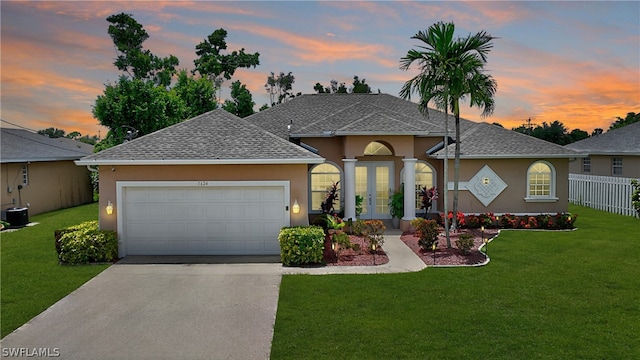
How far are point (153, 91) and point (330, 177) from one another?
16.2 meters

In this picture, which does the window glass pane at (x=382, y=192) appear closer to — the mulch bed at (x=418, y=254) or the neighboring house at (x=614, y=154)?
the mulch bed at (x=418, y=254)

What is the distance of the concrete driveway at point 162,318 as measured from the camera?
6984mm

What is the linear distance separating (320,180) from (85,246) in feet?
29.2

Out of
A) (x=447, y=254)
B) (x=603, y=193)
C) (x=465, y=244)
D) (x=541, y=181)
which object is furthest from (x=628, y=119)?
(x=447, y=254)

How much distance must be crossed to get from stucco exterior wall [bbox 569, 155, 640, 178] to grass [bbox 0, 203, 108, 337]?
25.2 metres

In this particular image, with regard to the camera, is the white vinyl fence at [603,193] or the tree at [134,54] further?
the tree at [134,54]

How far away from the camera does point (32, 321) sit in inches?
320

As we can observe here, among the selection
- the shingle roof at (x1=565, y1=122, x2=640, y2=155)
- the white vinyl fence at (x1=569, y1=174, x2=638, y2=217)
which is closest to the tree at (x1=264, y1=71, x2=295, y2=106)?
the shingle roof at (x1=565, y1=122, x2=640, y2=155)

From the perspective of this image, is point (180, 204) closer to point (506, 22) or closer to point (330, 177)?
point (330, 177)

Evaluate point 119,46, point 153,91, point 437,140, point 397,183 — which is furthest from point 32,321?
point 119,46

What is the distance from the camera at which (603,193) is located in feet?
72.7

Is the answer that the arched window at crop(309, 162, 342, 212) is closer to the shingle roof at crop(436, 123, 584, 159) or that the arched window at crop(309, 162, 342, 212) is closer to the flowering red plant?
the flowering red plant

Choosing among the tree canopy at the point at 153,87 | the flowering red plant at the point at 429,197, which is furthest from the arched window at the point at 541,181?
the tree canopy at the point at 153,87

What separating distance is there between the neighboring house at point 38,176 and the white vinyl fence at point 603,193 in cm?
2794
